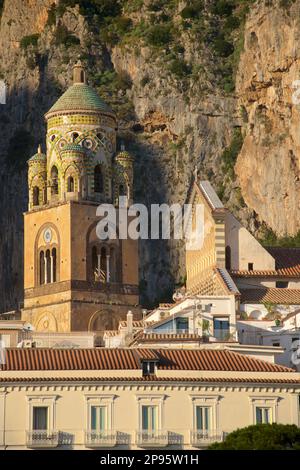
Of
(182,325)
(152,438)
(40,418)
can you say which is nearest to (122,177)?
(182,325)

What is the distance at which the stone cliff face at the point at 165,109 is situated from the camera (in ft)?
509

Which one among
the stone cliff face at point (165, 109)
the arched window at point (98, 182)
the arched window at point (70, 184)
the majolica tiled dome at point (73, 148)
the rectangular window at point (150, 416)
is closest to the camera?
the rectangular window at point (150, 416)

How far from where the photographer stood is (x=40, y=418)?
86.8 m

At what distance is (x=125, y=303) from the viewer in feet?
393

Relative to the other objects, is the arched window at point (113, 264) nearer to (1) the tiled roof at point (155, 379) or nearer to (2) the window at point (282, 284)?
(2) the window at point (282, 284)

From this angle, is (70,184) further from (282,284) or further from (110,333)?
(282,284)

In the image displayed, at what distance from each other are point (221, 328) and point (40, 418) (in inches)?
727

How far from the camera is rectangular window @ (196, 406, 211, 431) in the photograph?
287 ft

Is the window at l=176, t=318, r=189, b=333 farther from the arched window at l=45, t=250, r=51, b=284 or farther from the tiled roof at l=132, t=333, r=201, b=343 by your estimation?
the arched window at l=45, t=250, r=51, b=284

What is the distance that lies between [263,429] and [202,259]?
109ft

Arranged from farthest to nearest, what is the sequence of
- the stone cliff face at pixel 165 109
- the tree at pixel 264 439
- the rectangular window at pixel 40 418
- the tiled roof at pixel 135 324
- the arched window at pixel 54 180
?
the stone cliff face at pixel 165 109 < the arched window at pixel 54 180 < the tiled roof at pixel 135 324 < the rectangular window at pixel 40 418 < the tree at pixel 264 439

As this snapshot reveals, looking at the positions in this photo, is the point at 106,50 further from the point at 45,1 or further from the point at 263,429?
the point at 263,429

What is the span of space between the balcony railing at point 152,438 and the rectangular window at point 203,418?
152 cm

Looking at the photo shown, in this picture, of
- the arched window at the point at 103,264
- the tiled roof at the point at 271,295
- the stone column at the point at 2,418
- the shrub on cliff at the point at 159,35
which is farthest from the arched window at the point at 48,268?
the shrub on cliff at the point at 159,35
